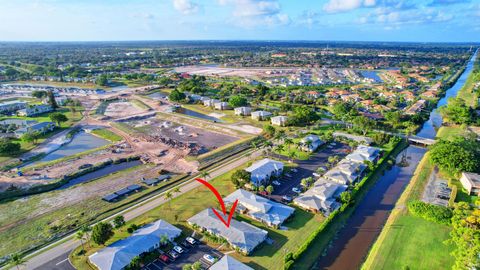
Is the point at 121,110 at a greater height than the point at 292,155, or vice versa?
the point at 292,155

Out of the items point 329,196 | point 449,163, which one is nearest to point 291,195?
point 329,196

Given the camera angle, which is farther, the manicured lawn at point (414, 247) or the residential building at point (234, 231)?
the residential building at point (234, 231)

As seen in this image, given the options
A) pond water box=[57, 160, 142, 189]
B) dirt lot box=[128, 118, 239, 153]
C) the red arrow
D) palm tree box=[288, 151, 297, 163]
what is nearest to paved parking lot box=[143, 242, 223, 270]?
the red arrow

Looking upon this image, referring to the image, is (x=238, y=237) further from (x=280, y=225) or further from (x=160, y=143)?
(x=160, y=143)

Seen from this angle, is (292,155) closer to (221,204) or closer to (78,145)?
(221,204)

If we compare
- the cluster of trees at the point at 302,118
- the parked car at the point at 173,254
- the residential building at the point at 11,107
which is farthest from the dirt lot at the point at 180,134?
the residential building at the point at 11,107

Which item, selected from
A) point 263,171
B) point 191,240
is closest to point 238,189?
point 263,171

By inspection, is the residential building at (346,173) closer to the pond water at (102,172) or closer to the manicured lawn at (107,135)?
the pond water at (102,172)
